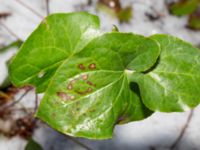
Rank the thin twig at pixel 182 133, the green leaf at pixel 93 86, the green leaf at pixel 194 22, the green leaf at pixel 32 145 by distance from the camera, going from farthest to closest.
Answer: the green leaf at pixel 194 22 < the thin twig at pixel 182 133 < the green leaf at pixel 32 145 < the green leaf at pixel 93 86

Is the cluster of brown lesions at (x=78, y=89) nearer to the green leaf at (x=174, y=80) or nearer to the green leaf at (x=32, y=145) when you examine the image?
the green leaf at (x=174, y=80)

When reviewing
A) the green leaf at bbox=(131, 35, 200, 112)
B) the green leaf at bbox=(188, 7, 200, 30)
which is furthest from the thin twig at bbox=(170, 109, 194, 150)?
the green leaf at bbox=(131, 35, 200, 112)

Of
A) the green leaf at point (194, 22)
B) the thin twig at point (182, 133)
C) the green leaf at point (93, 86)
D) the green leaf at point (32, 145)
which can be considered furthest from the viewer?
the green leaf at point (194, 22)

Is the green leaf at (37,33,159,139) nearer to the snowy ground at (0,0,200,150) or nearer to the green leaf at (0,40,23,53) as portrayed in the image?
the snowy ground at (0,0,200,150)

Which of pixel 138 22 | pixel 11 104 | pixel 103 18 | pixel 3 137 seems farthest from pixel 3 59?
pixel 138 22

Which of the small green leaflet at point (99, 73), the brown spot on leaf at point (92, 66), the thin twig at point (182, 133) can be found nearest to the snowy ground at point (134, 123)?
the thin twig at point (182, 133)

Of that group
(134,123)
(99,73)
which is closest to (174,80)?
(99,73)

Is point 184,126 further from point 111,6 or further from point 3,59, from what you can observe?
point 3,59

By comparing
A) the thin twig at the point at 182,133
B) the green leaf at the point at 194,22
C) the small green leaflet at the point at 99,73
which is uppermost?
the small green leaflet at the point at 99,73
